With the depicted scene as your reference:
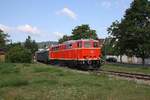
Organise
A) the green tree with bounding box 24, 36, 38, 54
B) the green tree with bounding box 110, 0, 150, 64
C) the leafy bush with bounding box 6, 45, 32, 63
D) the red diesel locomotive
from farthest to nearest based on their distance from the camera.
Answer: the green tree with bounding box 24, 36, 38, 54 < the leafy bush with bounding box 6, 45, 32, 63 < the green tree with bounding box 110, 0, 150, 64 < the red diesel locomotive

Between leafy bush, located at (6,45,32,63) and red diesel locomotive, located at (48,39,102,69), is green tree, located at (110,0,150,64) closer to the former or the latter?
leafy bush, located at (6,45,32,63)

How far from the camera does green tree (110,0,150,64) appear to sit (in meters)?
60.5

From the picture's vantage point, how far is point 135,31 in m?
60.7

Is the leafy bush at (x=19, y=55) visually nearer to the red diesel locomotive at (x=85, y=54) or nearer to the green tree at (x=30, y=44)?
the red diesel locomotive at (x=85, y=54)

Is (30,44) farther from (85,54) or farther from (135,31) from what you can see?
(85,54)

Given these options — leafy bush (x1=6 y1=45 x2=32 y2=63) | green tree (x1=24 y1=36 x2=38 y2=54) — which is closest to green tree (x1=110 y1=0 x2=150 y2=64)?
leafy bush (x1=6 y1=45 x2=32 y2=63)

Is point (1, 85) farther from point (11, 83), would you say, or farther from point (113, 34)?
point (113, 34)

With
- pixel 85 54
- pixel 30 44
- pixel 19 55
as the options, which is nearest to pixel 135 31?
pixel 85 54

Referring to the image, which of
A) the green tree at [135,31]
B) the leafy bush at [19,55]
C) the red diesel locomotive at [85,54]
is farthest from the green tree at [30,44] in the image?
the red diesel locomotive at [85,54]

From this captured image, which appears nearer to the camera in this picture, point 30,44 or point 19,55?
point 19,55

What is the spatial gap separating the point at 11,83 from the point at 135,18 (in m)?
45.4

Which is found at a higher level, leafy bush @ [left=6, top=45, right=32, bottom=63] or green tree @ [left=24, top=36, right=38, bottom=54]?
green tree @ [left=24, top=36, right=38, bottom=54]

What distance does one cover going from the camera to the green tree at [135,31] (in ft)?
198

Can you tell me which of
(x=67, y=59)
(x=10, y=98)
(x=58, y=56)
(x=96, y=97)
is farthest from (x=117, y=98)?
(x=58, y=56)
